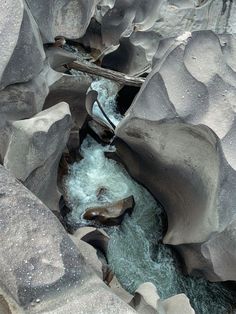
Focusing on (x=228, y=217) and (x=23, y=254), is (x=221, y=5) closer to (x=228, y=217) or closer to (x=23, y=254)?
(x=228, y=217)

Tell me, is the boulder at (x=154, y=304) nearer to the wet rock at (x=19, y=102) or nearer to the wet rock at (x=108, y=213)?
the wet rock at (x=108, y=213)

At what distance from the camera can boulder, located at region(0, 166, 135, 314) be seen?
120 centimetres

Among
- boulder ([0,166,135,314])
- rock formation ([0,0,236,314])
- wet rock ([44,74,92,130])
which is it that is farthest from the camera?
wet rock ([44,74,92,130])

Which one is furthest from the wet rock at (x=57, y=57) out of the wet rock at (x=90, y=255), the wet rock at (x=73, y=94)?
the wet rock at (x=90, y=255)

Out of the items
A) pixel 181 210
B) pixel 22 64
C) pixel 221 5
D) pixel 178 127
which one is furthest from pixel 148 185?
pixel 221 5

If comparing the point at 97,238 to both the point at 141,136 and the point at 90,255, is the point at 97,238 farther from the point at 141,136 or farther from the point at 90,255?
the point at 141,136

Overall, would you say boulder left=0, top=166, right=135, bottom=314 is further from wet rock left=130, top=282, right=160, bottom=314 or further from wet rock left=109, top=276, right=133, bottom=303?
wet rock left=109, top=276, right=133, bottom=303

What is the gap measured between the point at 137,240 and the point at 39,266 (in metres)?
0.78

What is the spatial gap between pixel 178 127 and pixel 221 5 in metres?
0.77

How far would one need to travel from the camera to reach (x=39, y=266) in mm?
1222

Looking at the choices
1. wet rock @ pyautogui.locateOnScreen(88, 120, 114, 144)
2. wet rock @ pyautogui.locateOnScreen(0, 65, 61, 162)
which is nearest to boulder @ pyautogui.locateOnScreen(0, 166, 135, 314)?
wet rock @ pyautogui.locateOnScreen(0, 65, 61, 162)

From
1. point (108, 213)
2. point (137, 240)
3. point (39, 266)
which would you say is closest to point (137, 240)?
point (137, 240)

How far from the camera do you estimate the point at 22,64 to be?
1773 mm

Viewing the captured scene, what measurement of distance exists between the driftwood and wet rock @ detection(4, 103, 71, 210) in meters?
0.46
